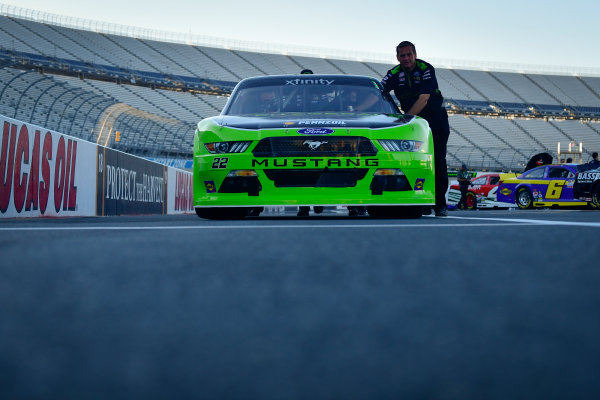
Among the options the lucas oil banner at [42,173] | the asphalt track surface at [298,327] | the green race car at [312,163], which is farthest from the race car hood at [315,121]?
the asphalt track surface at [298,327]

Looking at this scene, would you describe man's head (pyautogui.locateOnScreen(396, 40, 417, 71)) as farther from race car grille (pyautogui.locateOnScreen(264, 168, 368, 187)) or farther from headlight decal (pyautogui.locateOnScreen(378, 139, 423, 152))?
race car grille (pyautogui.locateOnScreen(264, 168, 368, 187))

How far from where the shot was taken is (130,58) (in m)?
44.0

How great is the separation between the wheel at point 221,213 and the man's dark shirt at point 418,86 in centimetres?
231

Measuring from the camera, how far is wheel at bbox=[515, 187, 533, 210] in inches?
798

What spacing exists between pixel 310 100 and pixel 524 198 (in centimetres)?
1473

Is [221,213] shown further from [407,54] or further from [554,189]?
[554,189]

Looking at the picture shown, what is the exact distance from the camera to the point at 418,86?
7441mm

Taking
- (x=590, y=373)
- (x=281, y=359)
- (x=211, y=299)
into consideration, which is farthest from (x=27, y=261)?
(x=590, y=373)

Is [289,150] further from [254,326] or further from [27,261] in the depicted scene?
[254,326]

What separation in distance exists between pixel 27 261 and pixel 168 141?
3028 cm

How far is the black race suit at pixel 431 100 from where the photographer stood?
24.1ft

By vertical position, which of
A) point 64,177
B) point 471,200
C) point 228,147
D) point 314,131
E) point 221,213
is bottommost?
point 471,200

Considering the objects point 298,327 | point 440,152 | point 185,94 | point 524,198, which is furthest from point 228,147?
point 185,94

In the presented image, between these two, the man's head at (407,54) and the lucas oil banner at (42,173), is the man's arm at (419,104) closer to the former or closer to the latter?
the man's head at (407,54)
